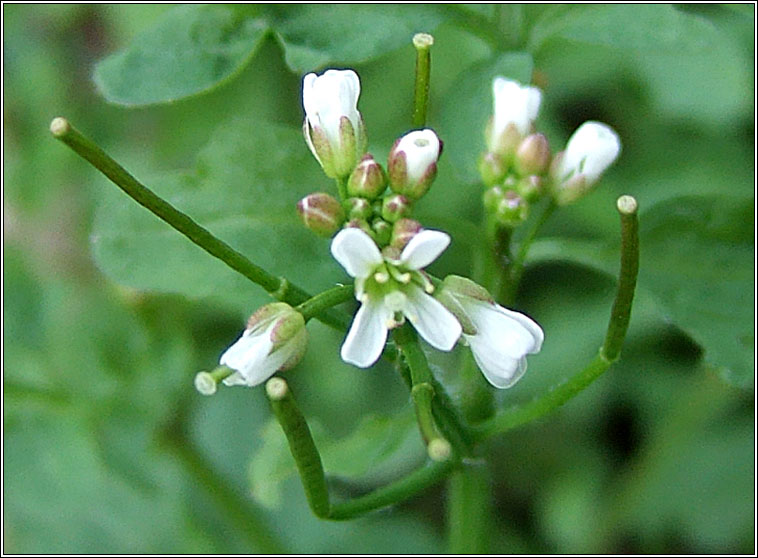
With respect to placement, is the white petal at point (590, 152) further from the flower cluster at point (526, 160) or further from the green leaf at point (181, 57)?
the green leaf at point (181, 57)

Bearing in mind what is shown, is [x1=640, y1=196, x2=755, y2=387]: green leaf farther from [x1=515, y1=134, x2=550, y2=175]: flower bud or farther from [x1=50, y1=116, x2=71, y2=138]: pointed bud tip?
[x1=50, y1=116, x2=71, y2=138]: pointed bud tip

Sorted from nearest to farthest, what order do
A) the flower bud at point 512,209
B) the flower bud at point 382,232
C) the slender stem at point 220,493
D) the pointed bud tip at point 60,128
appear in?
the pointed bud tip at point 60,128 < the flower bud at point 382,232 < the flower bud at point 512,209 < the slender stem at point 220,493

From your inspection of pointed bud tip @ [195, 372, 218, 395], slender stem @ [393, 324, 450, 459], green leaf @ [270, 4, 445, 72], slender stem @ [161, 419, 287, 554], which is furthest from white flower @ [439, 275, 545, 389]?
slender stem @ [161, 419, 287, 554]

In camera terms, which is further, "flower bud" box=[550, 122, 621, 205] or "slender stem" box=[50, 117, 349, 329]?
"flower bud" box=[550, 122, 621, 205]

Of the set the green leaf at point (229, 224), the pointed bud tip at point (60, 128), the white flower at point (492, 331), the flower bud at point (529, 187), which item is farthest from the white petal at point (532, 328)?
the pointed bud tip at point (60, 128)

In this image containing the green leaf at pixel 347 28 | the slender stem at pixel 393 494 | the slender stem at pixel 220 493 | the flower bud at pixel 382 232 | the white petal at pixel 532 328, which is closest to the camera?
the white petal at pixel 532 328

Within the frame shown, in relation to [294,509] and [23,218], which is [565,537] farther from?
[23,218]

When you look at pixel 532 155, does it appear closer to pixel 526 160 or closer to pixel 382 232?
pixel 526 160
